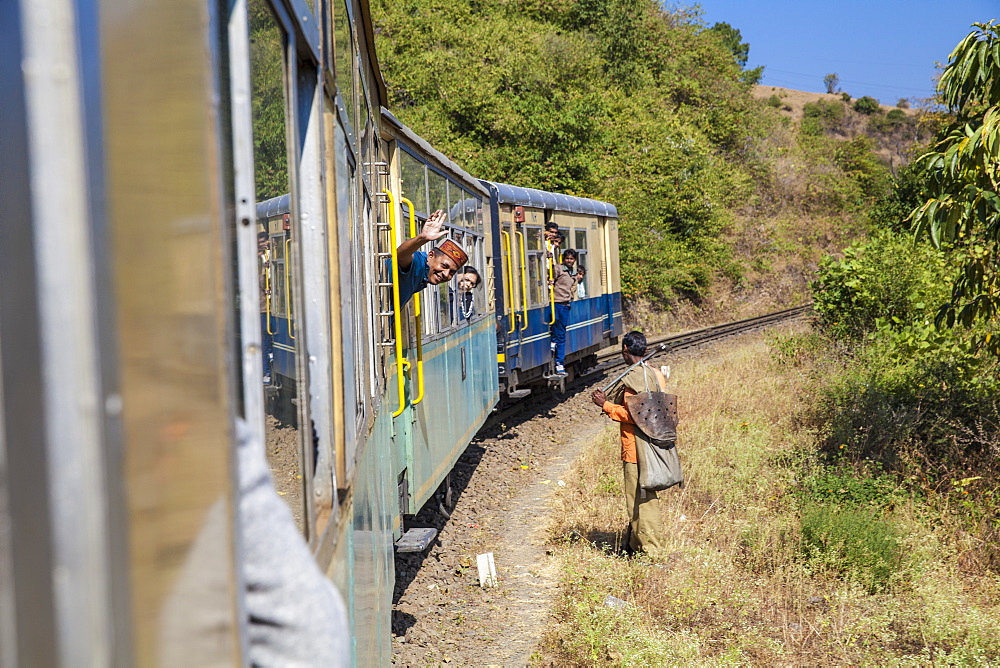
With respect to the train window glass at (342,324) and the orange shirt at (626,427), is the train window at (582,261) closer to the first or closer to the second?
the orange shirt at (626,427)

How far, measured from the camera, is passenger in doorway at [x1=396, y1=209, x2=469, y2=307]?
5523mm

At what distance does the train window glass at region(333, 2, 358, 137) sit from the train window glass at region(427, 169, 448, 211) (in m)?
4.02

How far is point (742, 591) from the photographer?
22.0 ft

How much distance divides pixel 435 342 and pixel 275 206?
5.43 meters

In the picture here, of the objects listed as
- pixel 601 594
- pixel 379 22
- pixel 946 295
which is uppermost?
pixel 379 22

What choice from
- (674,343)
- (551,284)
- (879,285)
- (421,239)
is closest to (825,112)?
(674,343)

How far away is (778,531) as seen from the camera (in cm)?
787

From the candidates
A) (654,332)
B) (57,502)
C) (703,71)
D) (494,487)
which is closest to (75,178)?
(57,502)

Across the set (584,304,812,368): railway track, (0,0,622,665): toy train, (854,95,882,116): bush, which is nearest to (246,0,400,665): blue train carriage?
(0,0,622,665): toy train

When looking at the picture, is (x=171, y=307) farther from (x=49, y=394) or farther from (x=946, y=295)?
(x=946, y=295)

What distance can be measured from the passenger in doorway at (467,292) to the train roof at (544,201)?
9.31ft

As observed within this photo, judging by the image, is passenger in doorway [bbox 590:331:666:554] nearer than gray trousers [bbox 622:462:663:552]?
Yes

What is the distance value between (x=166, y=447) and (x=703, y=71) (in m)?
45.4

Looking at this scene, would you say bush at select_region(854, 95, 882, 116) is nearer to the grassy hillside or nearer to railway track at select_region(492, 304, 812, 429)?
the grassy hillside
